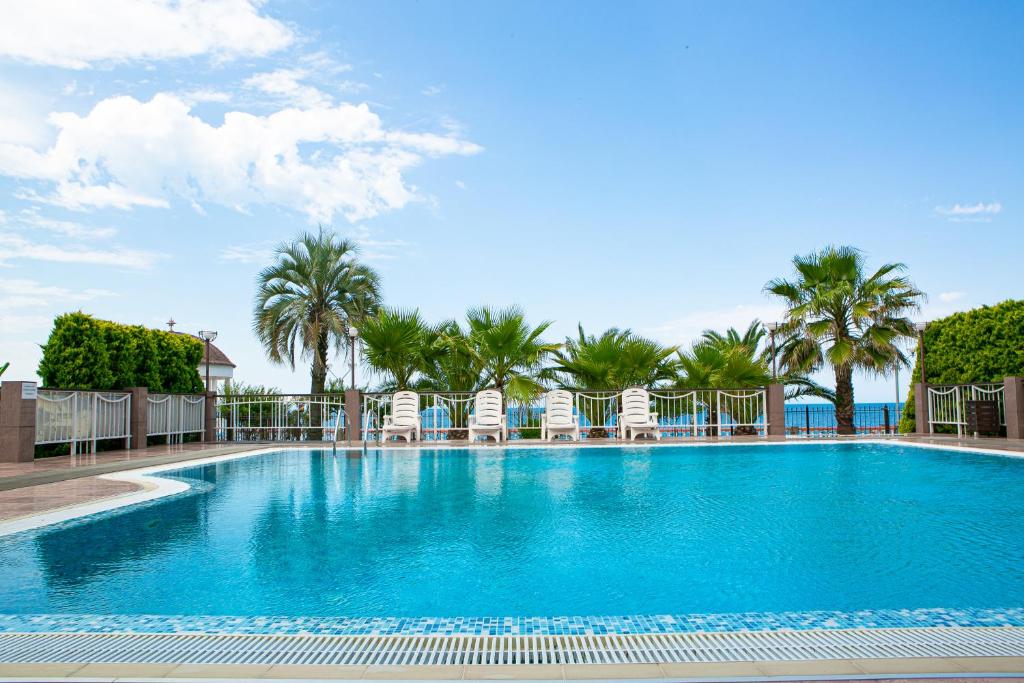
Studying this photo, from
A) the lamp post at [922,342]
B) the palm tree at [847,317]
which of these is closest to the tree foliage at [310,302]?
the palm tree at [847,317]

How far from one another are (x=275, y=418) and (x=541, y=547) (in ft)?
45.1

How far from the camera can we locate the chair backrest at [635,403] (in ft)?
50.5

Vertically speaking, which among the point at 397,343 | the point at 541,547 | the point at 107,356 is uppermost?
the point at 397,343

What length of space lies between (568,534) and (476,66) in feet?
50.3

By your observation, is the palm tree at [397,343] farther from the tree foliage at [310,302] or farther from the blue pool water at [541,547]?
the blue pool water at [541,547]

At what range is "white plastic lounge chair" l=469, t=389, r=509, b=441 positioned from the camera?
49.3ft

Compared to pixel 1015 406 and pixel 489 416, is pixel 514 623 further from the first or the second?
pixel 1015 406

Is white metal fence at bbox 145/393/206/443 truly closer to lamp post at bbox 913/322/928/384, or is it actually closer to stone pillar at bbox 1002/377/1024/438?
lamp post at bbox 913/322/928/384

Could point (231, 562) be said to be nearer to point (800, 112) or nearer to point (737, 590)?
point (737, 590)

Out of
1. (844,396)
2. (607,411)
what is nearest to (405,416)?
(607,411)

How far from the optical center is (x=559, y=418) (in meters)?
15.4

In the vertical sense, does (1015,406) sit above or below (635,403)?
below

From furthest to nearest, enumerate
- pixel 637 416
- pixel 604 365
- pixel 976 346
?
pixel 604 365
pixel 976 346
pixel 637 416

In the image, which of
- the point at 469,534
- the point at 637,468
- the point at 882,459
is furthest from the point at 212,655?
the point at 882,459
